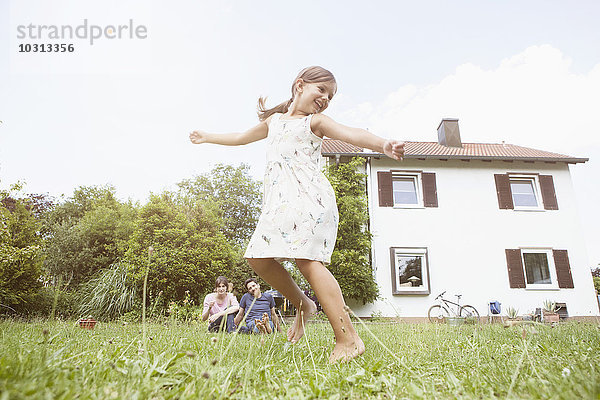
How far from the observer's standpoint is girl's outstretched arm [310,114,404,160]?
1.92m

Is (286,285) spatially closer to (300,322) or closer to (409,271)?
(300,322)

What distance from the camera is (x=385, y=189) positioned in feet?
42.8

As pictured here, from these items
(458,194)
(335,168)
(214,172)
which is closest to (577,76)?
(458,194)

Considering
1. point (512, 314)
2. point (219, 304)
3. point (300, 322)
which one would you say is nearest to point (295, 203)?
point (300, 322)

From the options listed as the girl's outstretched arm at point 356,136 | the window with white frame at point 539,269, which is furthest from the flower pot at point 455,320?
the girl's outstretched arm at point 356,136

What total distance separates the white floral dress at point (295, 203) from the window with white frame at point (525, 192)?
13613 mm

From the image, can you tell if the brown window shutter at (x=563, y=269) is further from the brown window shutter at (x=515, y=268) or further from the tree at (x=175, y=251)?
the tree at (x=175, y=251)

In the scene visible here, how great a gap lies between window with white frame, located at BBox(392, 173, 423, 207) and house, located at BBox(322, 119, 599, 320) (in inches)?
1.5

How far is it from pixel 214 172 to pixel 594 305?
64.5 ft

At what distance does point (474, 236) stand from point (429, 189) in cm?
224

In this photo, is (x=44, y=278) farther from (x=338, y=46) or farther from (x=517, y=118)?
(x=517, y=118)

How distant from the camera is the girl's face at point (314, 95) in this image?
2.44 m

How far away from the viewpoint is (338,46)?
892 centimetres

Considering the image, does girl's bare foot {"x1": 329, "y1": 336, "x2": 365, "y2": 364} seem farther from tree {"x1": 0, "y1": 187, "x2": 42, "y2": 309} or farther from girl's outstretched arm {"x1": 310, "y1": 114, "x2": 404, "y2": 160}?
tree {"x1": 0, "y1": 187, "x2": 42, "y2": 309}
